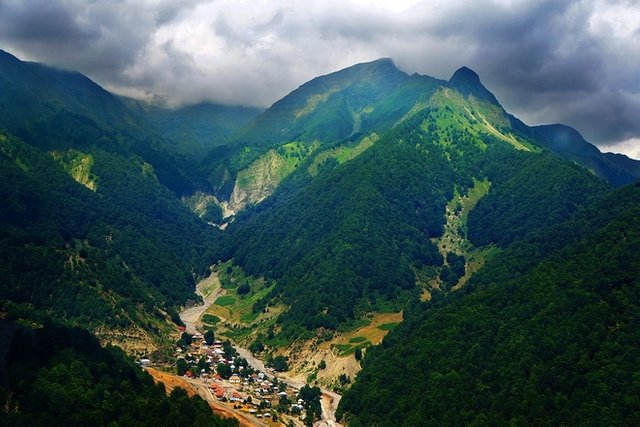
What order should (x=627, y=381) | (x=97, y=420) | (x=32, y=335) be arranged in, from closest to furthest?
(x=97, y=420) < (x=627, y=381) < (x=32, y=335)

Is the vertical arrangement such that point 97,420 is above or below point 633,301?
below

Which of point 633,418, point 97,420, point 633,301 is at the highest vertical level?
point 633,301

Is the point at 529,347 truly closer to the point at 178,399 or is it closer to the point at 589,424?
the point at 589,424

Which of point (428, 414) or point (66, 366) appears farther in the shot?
point (428, 414)

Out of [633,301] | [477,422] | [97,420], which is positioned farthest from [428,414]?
[97,420]

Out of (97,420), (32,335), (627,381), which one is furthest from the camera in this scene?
(32,335)

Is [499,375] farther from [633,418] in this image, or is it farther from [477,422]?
[633,418]
